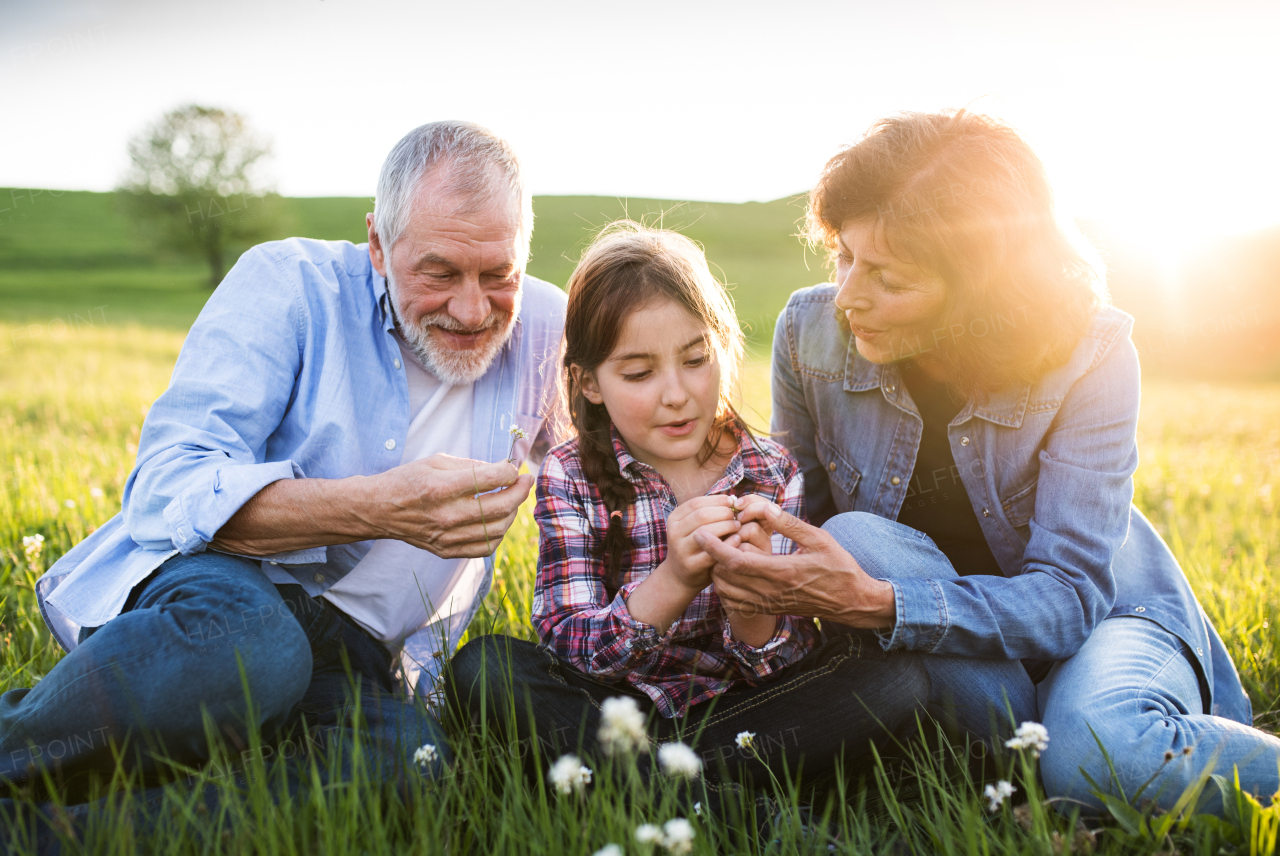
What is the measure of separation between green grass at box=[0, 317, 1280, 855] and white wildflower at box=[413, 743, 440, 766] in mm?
84

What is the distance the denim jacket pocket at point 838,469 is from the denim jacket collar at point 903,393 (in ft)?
0.84

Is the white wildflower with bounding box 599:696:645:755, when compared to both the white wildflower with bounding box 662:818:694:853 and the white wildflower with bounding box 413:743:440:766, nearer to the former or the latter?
the white wildflower with bounding box 662:818:694:853

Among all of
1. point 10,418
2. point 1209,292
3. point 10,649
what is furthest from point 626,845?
point 1209,292

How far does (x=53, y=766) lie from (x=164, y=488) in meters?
0.81

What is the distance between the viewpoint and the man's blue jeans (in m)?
2.05

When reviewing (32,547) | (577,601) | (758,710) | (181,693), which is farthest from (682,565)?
(32,547)

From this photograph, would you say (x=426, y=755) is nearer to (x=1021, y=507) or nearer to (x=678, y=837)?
(x=678, y=837)

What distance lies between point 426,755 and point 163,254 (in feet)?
163

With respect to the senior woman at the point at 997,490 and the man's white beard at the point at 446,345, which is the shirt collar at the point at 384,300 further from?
the senior woman at the point at 997,490

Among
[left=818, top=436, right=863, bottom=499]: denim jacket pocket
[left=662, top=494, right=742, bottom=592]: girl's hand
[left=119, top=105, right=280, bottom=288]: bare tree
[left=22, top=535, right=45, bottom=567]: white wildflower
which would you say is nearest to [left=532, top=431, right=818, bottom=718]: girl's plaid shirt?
[left=662, top=494, right=742, bottom=592]: girl's hand

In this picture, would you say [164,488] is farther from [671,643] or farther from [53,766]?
[671,643]

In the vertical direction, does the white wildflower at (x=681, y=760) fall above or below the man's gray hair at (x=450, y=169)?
below

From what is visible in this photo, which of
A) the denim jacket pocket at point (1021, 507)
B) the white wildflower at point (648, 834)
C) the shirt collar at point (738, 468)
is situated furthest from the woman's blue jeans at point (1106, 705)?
the white wildflower at point (648, 834)

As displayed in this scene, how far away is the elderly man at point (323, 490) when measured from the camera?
213cm
